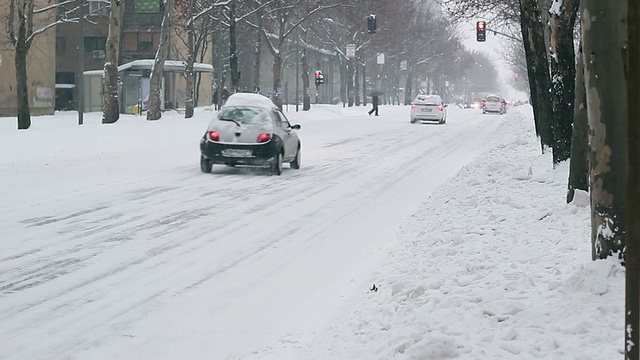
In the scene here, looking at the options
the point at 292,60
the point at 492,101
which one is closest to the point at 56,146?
the point at 492,101

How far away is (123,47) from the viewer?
71500 millimetres

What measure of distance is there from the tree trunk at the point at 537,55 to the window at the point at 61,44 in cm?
5963

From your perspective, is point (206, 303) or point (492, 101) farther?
point (492, 101)

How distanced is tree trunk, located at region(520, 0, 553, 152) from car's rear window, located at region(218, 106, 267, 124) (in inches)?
215

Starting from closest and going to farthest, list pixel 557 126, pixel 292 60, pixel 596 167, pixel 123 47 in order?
pixel 596 167
pixel 557 126
pixel 123 47
pixel 292 60

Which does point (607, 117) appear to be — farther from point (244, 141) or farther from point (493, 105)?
point (493, 105)

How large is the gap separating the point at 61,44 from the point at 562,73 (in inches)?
2514

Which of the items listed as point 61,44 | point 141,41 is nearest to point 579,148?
point 141,41

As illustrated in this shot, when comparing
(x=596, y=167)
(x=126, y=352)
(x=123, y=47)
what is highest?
(x=123, y=47)

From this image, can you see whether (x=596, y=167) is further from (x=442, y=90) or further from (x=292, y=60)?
(x=442, y=90)

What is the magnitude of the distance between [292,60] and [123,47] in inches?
1381

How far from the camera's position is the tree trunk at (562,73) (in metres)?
15.2

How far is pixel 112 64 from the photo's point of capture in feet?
123

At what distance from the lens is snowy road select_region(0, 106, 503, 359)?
709cm
